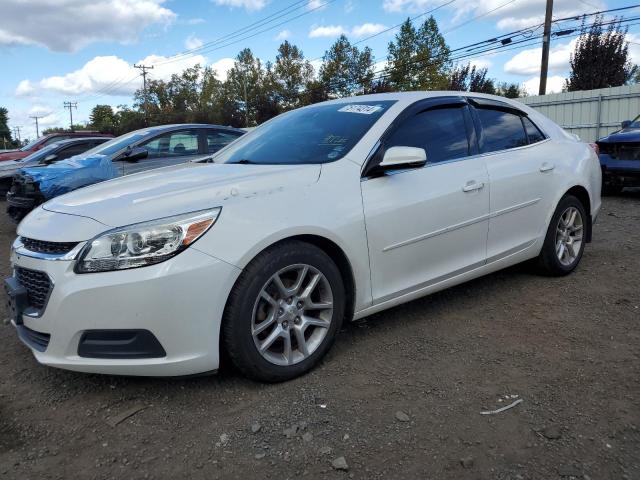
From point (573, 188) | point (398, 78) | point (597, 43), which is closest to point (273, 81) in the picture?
point (398, 78)

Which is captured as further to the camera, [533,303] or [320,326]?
[533,303]

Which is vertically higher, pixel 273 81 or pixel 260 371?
pixel 273 81

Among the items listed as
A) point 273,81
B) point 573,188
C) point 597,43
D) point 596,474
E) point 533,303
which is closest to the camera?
point 596,474

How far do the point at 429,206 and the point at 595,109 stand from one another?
1442cm

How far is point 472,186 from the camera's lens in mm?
3527

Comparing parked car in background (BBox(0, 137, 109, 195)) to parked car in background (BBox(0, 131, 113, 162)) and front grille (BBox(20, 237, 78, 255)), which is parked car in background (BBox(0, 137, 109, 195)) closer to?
parked car in background (BBox(0, 131, 113, 162))

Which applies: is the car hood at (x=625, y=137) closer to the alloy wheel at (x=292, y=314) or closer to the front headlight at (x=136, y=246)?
the alloy wheel at (x=292, y=314)

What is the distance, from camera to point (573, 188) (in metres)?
4.44

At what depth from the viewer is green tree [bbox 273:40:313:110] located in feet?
217

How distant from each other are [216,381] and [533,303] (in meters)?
2.44

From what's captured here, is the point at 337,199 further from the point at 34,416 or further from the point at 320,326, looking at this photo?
the point at 34,416

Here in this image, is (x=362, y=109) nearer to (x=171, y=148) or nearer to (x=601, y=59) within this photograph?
(x=171, y=148)

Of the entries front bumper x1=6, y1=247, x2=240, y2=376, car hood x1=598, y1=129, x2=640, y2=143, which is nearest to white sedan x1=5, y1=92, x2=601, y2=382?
front bumper x1=6, y1=247, x2=240, y2=376

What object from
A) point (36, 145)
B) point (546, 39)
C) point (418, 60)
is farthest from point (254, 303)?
point (418, 60)
